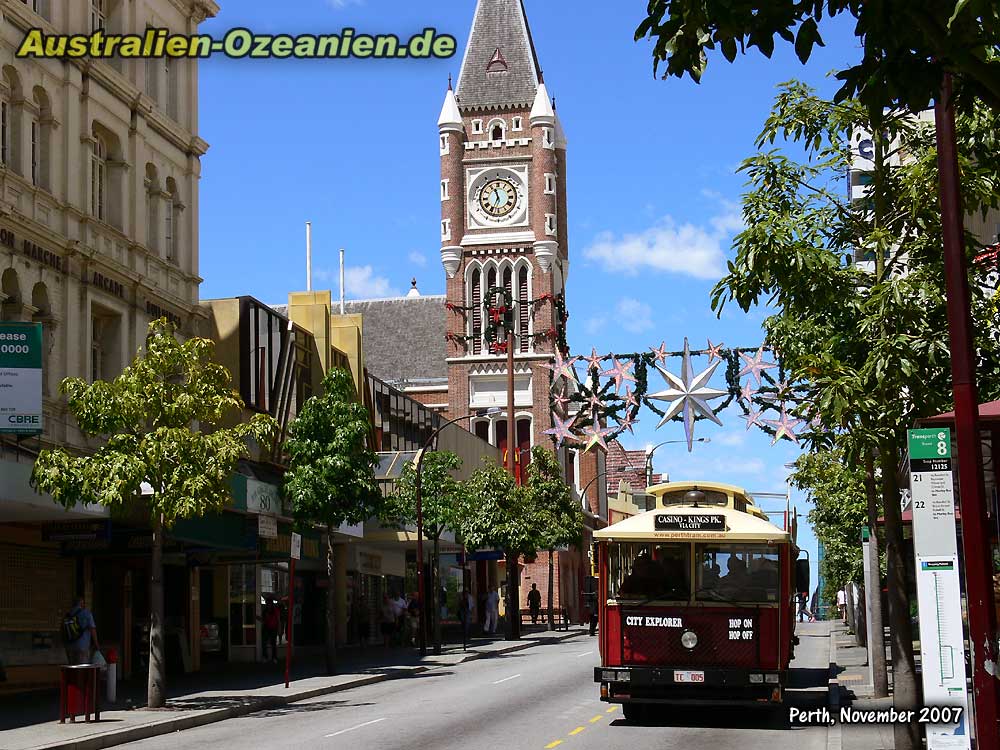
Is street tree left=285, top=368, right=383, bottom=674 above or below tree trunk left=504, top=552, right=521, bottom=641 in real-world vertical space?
above

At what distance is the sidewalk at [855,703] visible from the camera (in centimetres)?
1638

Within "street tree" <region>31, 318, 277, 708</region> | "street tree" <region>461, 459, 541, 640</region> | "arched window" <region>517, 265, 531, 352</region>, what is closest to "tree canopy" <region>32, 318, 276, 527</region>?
"street tree" <region>31, 318, 277, 708</region>

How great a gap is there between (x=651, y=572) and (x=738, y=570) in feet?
3.60

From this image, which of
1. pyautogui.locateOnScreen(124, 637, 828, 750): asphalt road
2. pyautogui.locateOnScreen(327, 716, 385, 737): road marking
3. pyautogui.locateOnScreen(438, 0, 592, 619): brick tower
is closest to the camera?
pyautogui.locateOnScreen(124, 637, 828, 750): asphalt road

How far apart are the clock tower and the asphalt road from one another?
56.3 meters

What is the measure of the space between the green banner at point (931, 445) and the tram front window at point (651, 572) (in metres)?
7.95

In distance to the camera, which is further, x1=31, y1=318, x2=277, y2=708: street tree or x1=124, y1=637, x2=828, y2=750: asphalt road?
x1=31, y1=318, x2=277, y2=708: street tree

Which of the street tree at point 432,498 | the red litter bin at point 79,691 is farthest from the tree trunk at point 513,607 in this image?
the red litter bin at point 79,691

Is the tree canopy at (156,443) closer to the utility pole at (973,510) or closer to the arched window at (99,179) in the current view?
the arched window at (99,179)

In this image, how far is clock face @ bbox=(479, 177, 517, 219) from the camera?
8575 centimetres

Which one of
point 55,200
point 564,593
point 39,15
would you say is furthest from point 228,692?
point 564,593

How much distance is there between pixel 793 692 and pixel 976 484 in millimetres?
13135

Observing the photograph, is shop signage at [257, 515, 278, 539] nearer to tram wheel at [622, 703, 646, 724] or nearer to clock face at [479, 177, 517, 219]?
tram wheel at [622, 703, 646, 724]

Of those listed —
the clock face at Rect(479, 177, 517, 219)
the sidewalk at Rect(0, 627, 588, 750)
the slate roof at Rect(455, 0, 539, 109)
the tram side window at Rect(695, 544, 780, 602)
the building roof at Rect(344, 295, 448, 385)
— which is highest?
the slate roof at Rect(455, 0, 539, 109)
